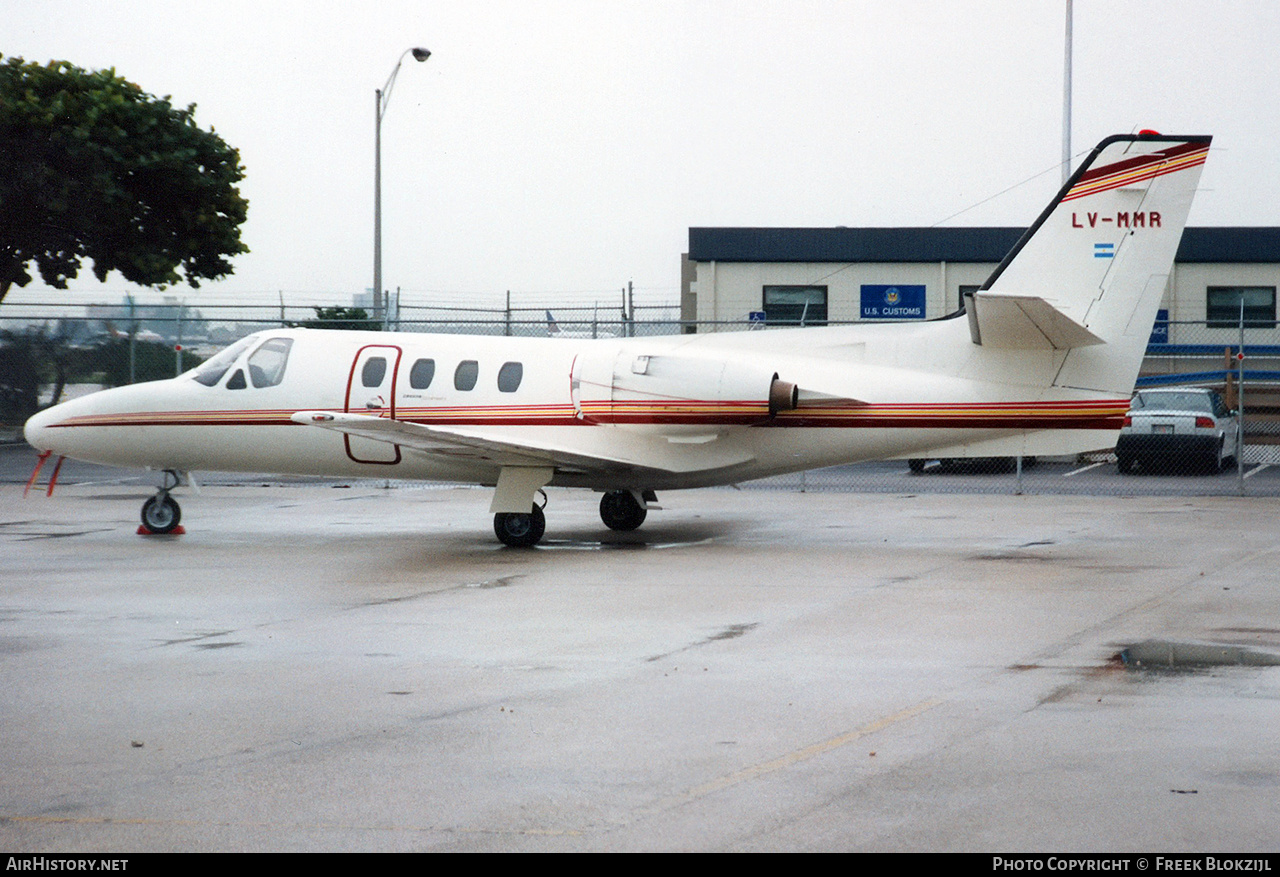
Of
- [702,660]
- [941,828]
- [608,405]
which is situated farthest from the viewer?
[608,405]

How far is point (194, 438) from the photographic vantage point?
18094 mm

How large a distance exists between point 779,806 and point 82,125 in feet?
101

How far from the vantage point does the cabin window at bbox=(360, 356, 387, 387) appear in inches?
694

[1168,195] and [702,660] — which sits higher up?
[1168,195]

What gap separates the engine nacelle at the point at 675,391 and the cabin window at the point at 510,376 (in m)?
0.74

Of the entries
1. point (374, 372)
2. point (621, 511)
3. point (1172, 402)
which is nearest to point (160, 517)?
point (374, 372)

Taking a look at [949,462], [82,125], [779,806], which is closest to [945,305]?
[949,462]

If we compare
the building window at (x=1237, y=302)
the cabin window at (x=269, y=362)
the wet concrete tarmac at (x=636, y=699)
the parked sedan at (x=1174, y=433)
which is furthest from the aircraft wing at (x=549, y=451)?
the building window at (x=1237, y=302)

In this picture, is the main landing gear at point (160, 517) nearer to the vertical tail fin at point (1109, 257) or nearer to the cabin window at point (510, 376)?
the cabin window at point (510, 376)

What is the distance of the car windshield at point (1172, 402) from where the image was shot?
1145 inches

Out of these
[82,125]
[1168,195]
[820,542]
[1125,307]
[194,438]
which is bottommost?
[820,542]

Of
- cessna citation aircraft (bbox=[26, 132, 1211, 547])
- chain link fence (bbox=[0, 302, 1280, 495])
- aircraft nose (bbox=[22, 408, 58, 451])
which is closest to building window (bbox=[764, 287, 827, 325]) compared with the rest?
chain link fence (bbox=[0, 302, 1280, 495])

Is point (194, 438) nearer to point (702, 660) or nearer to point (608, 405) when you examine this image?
point (608, 405)

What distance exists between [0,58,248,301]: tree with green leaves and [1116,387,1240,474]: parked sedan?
22112 millimetres
